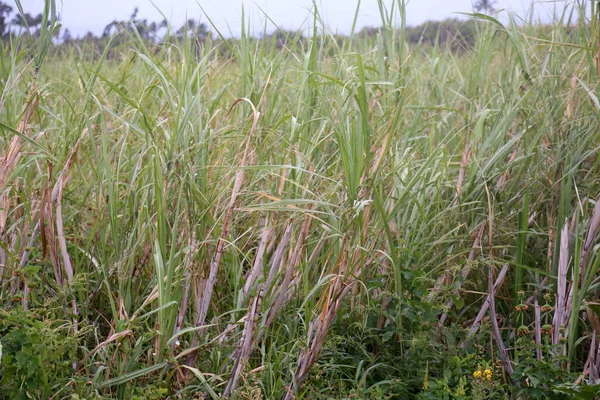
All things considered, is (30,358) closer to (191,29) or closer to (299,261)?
(299,261)

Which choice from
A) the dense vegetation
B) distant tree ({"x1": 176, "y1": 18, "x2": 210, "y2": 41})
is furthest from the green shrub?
distant tree ({"x1": 176, "y1": 18, "x2": 210, "y2": 41})

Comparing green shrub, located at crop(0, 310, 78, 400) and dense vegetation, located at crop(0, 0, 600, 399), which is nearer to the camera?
green shrub, located at crop(0, 310, 78, 400)

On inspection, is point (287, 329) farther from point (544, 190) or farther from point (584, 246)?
point (544, 190)

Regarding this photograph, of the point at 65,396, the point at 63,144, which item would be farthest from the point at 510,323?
the point at 63,144

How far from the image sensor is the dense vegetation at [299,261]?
164 cm

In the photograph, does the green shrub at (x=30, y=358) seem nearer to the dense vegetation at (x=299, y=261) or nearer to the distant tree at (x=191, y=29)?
the dense vegetation at (x=299, y=261)

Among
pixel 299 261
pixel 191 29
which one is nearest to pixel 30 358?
pixel 299 261

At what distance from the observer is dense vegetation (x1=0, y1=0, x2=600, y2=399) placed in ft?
5.40

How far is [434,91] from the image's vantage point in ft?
11.0

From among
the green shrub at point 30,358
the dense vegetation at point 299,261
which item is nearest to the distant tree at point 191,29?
the dense vegetation at point 299,261

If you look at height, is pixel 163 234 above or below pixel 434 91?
below

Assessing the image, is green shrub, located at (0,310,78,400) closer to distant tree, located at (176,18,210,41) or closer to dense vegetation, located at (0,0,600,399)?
dense vegetation, located at (0,0,600,399)

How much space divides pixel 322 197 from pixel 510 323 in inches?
30.2

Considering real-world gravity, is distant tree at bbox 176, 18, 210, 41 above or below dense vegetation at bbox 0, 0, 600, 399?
above
